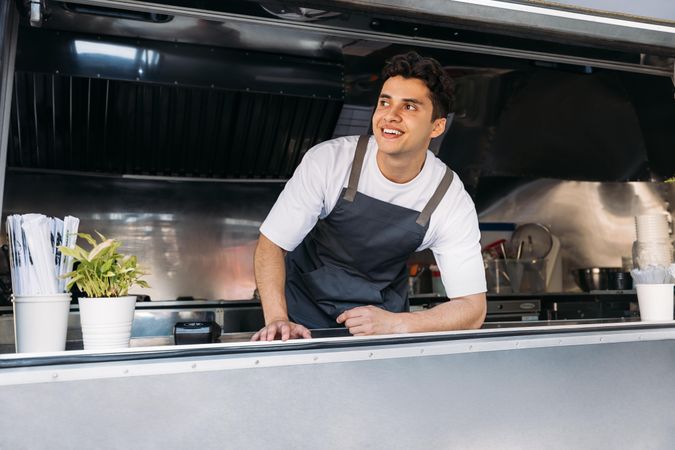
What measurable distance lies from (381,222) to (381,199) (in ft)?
0.24

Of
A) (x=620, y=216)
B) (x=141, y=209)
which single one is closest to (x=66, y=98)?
(x=141, y=209)

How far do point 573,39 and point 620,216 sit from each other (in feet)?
12.5

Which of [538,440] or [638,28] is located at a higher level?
[638,28]

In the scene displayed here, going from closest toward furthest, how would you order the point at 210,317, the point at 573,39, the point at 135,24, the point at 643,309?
the point at 573,39, the point at 643,309, the point at 135,24, the point at 210,317

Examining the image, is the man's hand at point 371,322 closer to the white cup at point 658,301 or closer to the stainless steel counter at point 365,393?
the stainless steel counter at point 365,393

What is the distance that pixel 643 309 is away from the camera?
196 centimetres

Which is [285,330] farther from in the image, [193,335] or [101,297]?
[101,297]

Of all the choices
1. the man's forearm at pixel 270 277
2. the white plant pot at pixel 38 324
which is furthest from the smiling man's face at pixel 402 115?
the white plant pot at pixel 38 324

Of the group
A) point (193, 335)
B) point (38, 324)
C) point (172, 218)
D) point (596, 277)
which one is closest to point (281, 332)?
point (193, 335)

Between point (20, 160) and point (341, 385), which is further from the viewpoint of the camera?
point (20, 160)

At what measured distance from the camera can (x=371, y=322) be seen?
1678mm

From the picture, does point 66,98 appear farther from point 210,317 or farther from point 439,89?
point 439,89

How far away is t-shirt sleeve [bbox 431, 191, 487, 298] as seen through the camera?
6.63 ft

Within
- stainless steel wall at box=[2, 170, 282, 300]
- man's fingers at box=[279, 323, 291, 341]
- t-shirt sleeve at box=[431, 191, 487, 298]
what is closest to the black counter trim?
man's fingers at box=[279, 323, 291, 341]
